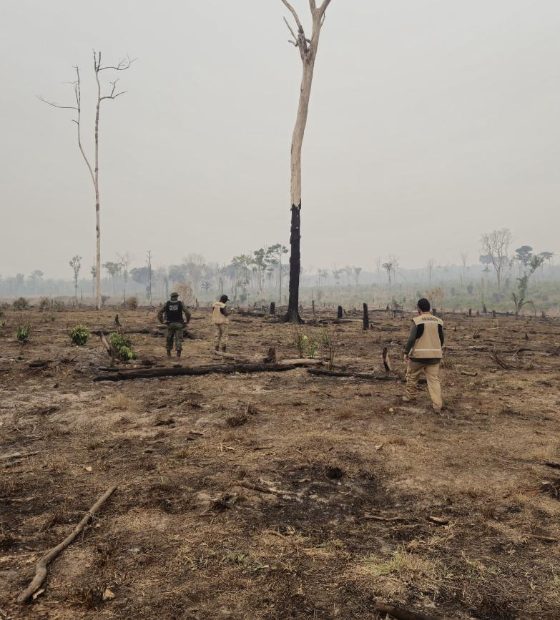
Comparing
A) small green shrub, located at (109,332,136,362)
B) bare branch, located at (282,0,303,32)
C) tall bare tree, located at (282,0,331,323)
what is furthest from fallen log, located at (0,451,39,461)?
bare branch, located at (282,0,303,32)

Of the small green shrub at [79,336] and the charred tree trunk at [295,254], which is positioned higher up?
the charred tree trunk at [295,254]

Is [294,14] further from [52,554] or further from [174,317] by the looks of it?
[52,554]

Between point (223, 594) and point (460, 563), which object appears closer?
point (223, 594)

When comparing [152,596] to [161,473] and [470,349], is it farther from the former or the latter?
[470,349]

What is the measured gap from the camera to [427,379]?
6.85m

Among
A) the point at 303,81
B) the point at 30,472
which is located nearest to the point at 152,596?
the point at 30,472

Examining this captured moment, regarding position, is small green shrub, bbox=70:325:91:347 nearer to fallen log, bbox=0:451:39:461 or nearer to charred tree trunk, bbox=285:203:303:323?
fallen log, bbox=0:451:39:461

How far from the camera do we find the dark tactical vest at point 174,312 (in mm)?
10727

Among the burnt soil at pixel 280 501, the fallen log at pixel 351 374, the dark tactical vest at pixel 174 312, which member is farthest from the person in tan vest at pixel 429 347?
the dark tactical vest at pixel 174 312

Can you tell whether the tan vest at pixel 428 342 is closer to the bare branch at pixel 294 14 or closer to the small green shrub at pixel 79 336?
the small green shrub at pixel 79 336

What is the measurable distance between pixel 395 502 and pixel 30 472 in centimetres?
381

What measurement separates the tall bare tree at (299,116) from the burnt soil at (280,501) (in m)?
12.3

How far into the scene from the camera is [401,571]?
279 cm

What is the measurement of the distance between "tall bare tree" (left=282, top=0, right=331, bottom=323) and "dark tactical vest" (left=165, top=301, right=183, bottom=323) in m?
8.94
